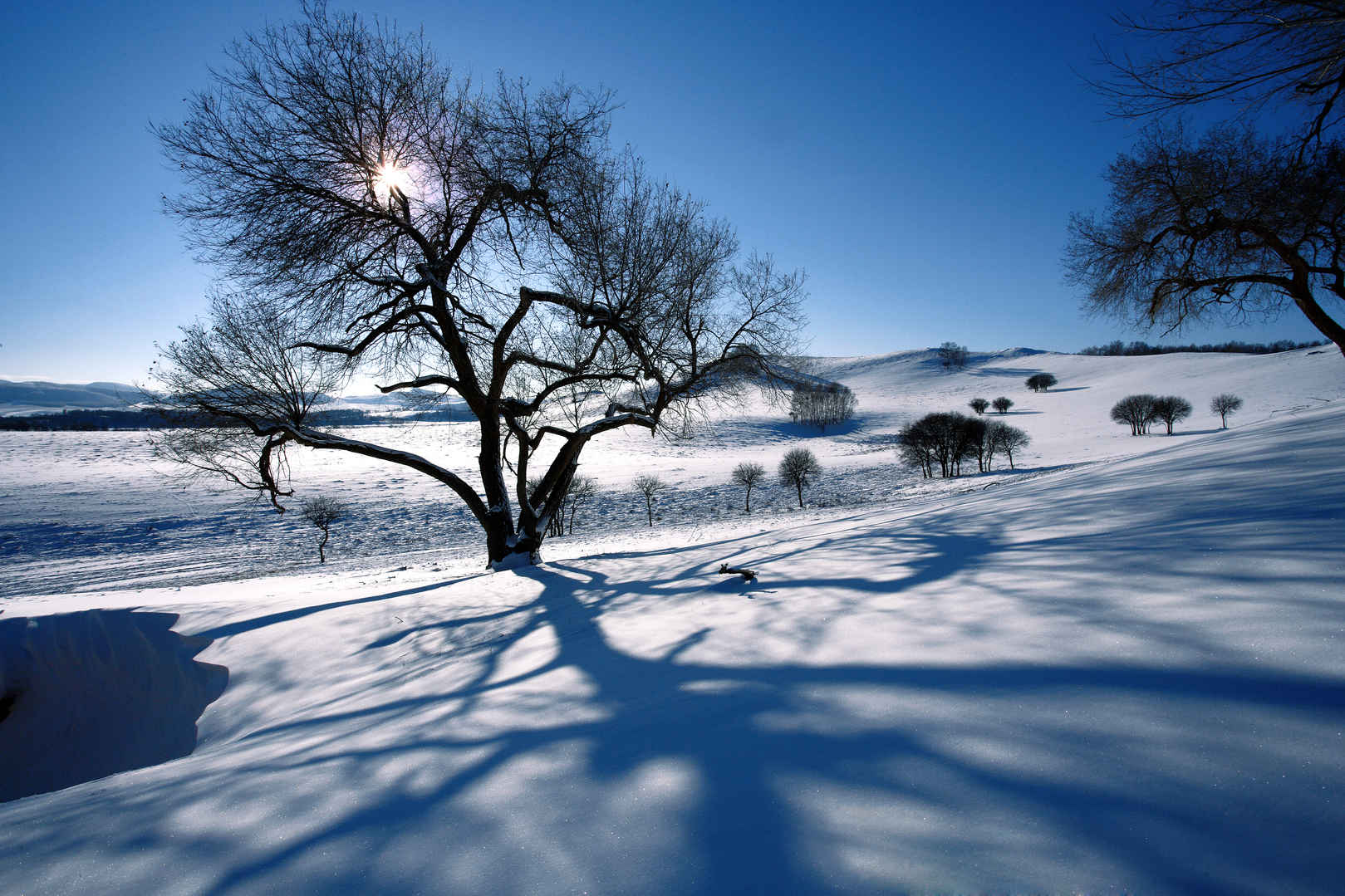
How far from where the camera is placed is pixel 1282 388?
4312 cm

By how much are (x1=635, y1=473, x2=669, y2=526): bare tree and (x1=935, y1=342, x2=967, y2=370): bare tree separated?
83.1 m

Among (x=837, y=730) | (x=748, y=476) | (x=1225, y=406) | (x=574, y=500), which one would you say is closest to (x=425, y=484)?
(x=574, y=500)

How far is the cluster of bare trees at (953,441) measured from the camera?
33.2 meters

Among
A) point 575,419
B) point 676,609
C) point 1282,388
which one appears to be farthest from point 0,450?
point 1282,388

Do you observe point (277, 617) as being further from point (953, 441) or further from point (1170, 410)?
point (1170, 410)

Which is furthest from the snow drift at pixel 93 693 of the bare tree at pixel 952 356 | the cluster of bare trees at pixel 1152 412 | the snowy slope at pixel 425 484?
the bare tree at pixel 952 356

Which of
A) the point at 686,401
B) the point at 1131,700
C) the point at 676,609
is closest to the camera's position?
the point at 1131,700

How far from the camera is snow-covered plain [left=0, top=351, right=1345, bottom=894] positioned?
1159 mm

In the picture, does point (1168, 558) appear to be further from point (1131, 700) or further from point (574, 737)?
point (574, 737)

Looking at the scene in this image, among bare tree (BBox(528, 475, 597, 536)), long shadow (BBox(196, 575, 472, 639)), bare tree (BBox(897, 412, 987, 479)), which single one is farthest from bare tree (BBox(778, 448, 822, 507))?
long shadow (BBox(196, 575, 472, 639))

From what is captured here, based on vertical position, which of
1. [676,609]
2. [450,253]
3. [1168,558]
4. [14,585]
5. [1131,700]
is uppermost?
[450,253]

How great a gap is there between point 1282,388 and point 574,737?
6522 cm

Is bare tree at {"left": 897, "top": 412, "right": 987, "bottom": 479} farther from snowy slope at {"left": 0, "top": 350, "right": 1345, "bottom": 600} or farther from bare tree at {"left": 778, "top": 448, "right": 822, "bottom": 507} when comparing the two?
bare tree at {"left": 778, "top": 448, "right": 822, "bottom": 507}

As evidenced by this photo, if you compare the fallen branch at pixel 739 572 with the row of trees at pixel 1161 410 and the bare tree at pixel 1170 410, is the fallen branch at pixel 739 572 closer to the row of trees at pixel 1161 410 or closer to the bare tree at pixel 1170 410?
the row of trees at pixel 1161 410
